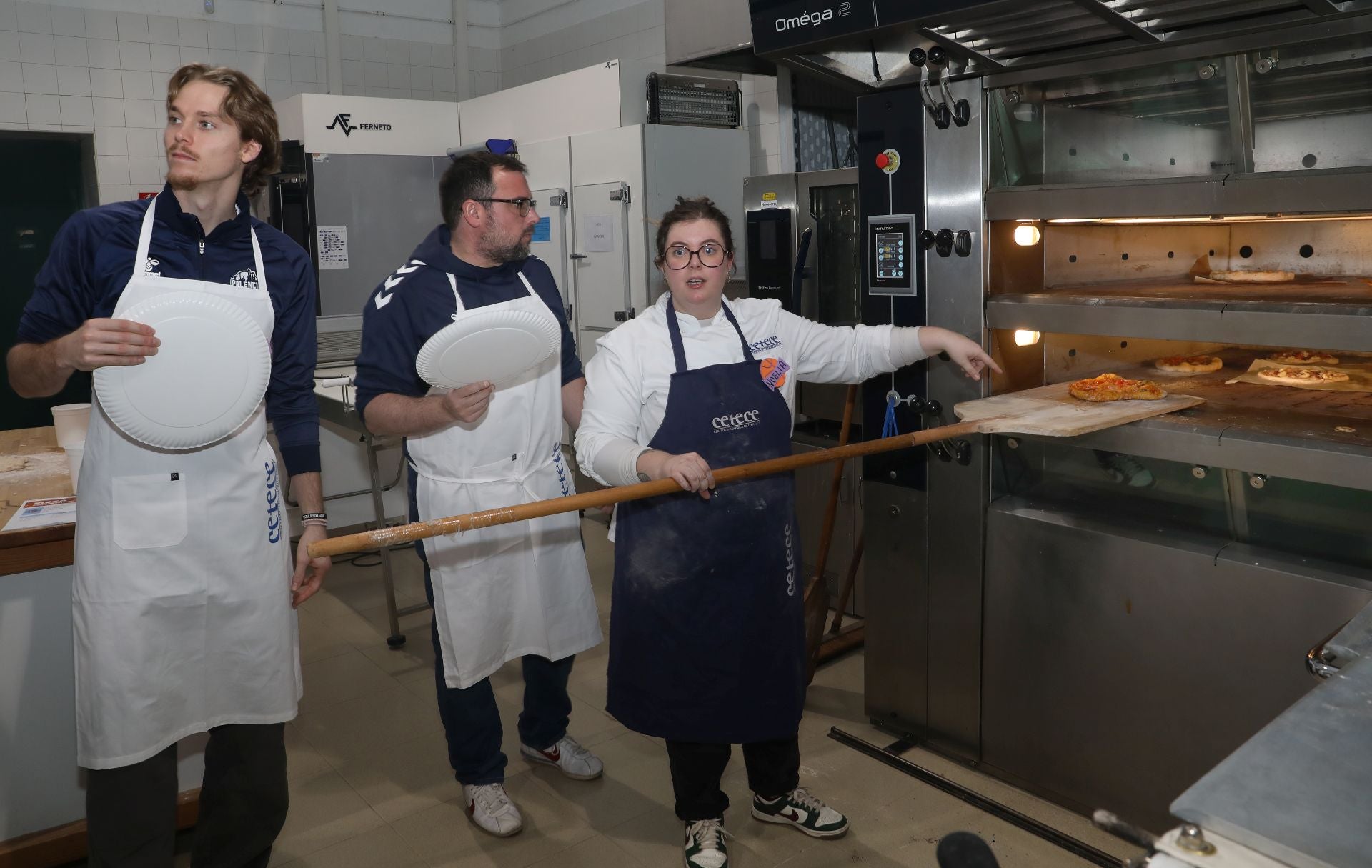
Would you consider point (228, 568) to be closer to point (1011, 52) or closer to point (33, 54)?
point (1011, 52)

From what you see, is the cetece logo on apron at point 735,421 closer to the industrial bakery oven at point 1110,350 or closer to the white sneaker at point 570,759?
the industrial bakery oven at point 1110,350

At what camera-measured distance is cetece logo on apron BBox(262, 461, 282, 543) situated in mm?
2016

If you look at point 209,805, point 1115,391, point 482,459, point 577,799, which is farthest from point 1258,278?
point 209,805

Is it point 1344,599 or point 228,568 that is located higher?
point 228,568

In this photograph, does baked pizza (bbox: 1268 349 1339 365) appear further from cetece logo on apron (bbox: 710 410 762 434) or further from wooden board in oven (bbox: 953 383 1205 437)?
cetece logo on apron (bbox: 710 410 762 434)

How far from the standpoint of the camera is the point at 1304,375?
263cm

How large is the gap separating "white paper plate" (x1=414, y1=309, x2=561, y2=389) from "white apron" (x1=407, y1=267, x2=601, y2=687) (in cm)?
20

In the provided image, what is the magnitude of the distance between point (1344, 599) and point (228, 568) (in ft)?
7.39

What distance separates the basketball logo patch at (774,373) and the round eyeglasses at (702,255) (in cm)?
26

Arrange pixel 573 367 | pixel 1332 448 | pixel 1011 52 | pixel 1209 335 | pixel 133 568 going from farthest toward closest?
pixel 573 367
pixel 1011 52
pixel 1209 335
pixel 1332 448
pixel 133 568

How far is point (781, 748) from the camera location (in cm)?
246

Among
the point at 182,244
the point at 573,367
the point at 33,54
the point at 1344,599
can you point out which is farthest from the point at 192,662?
the point at 33,54

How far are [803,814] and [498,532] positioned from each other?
1.06 metres

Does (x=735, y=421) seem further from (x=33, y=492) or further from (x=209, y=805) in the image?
(x=33, y=492)
